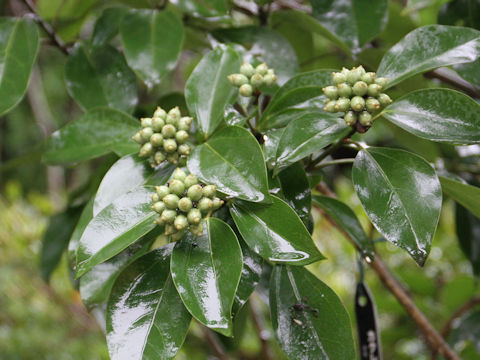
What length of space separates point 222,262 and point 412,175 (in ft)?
0.73

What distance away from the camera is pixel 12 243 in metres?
1.96

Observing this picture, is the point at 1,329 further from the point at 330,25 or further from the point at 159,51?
the point at 330,25

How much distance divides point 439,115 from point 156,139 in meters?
0.32

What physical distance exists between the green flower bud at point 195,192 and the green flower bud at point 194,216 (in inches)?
0.6

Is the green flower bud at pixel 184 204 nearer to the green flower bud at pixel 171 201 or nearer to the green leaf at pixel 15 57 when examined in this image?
the green flower bud at pixel 171 201

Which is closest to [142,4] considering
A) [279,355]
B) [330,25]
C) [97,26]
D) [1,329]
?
[97,26]

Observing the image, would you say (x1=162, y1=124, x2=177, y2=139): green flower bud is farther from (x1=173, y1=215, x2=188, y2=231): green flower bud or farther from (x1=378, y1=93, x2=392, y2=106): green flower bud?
(x1=378, y1=93, x2=392, y2=106): green flower bud

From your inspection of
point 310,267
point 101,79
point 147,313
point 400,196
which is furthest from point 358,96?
point 310,267

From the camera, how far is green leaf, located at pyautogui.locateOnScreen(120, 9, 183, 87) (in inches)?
26.9

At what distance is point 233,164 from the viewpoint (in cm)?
49

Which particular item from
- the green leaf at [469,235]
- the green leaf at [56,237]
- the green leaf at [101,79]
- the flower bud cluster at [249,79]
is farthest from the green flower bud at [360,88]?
the green leaf at [56,237]

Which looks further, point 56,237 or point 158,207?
point 56,237

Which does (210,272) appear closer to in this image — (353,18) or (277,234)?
(277,234)

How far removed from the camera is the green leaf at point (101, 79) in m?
0.75
